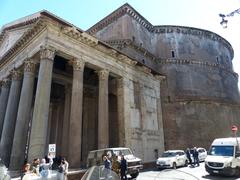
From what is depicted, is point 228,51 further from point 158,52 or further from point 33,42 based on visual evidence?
point 33,42


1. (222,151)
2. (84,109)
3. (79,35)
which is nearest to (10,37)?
(79,35)

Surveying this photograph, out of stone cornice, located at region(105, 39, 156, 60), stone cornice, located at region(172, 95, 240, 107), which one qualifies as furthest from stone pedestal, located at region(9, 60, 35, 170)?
stone cornice, located at region(172, 95, 240, 107)

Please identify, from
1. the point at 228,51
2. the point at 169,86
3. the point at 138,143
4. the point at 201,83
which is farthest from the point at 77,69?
the point at 228,51

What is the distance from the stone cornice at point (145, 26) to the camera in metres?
25.6

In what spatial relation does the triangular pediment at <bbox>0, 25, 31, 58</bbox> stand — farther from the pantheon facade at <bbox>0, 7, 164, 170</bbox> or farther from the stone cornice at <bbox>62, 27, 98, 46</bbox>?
the stone cornice at <bbox>62, 27, 98, 46</bbox>

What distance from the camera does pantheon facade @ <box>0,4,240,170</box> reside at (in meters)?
12.7

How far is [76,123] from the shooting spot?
40.9 feet

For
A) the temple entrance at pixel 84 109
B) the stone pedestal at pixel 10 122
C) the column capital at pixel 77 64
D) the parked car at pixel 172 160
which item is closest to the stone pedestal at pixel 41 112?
the column capital at pixel 77 64

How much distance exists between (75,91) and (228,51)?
32145 mm

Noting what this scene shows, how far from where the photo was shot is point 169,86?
1094 inches

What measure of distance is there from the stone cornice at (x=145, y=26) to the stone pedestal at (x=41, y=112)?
15.6 meters

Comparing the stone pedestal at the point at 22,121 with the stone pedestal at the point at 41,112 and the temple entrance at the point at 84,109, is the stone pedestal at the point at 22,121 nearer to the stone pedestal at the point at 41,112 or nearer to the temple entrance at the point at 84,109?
the stone pedestal at the point at 41,112

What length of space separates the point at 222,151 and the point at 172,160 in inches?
163

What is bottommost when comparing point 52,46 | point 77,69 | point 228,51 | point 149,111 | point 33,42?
point 149,111
